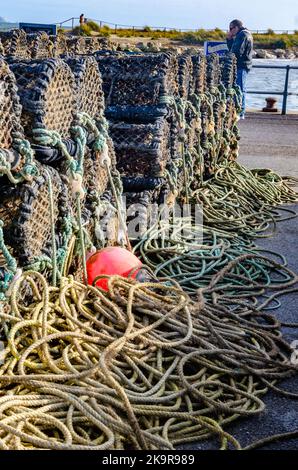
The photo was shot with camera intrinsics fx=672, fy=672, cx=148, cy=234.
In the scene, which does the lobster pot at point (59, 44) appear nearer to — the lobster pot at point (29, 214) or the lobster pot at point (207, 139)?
the lobster pot at point (207, 139)

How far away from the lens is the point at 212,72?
6133 mm

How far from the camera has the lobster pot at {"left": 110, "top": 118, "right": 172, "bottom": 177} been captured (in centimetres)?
419

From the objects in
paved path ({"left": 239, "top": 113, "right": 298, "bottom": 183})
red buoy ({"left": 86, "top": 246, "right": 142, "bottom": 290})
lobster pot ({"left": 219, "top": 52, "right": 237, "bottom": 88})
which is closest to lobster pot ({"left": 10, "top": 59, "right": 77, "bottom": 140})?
red buoy ({"left": 86, "top": 246, "right": 142, "bottom": 290})

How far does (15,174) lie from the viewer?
2.60m

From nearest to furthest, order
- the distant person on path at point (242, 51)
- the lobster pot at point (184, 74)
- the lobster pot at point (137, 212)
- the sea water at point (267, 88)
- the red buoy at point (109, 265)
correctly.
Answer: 1. the red buoy at point (109, 265)
2. the lobster pot at point (137, 212)
3. the lobster pot at point (184, 74)
4. the distant person on path at point (242, 51)
5. the sea water at point (267, 88)

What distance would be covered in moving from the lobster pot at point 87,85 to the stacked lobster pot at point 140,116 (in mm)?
686

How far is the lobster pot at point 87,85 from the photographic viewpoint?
3.26 metres

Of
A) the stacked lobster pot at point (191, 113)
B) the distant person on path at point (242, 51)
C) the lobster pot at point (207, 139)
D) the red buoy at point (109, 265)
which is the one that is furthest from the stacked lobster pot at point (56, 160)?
the distant person on path at point (242, 51)

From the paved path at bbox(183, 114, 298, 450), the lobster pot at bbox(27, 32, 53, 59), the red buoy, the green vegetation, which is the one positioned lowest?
the paved path at bbox(183, 114, 298, 450)

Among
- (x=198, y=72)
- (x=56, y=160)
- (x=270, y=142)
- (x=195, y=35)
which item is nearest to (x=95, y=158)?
(x=56, y=160)

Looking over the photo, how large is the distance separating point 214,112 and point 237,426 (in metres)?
4.15

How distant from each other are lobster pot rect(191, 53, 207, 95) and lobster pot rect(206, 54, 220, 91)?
37 centimetres

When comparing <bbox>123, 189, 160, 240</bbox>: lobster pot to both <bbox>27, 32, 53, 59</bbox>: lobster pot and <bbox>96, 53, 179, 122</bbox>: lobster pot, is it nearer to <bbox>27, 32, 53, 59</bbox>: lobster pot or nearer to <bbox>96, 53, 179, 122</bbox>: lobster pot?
<bbox>96, 53, 179, 122</bbox>: lobster pot

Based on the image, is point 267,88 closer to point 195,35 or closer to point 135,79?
point 135,79
